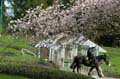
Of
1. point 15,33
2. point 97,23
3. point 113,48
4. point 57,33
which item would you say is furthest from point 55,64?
point 113,48

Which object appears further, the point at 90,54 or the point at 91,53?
the point at 90,54

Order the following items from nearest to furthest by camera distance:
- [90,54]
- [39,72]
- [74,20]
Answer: [74,20] → [90,54] → [39,72]

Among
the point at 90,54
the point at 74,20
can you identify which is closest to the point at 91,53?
the point at 90,54

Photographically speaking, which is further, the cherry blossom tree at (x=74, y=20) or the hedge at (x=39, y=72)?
the hedge at (x=39, y=72)

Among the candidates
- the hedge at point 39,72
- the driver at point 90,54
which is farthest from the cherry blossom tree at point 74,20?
the driver at point 90,54

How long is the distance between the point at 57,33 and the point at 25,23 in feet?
6.16

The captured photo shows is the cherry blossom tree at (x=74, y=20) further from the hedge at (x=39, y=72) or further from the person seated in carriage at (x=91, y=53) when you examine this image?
the person seated in carriage at (x=91, y=53)

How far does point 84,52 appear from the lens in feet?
74.2

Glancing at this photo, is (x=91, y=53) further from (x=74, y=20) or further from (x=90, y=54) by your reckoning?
(x=74, y=20)

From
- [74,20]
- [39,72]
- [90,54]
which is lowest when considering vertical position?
[39,72]

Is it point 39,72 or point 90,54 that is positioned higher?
point 90,54

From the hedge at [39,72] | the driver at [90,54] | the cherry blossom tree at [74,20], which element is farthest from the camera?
the driver at [90,54]

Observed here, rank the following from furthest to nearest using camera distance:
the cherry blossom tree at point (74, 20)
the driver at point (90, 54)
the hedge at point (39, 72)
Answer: the driver at point (90, 54)
the hedge at point (39, 72)
the cherry blossom tree at point (74, 20)

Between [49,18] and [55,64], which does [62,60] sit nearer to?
[55,64]
